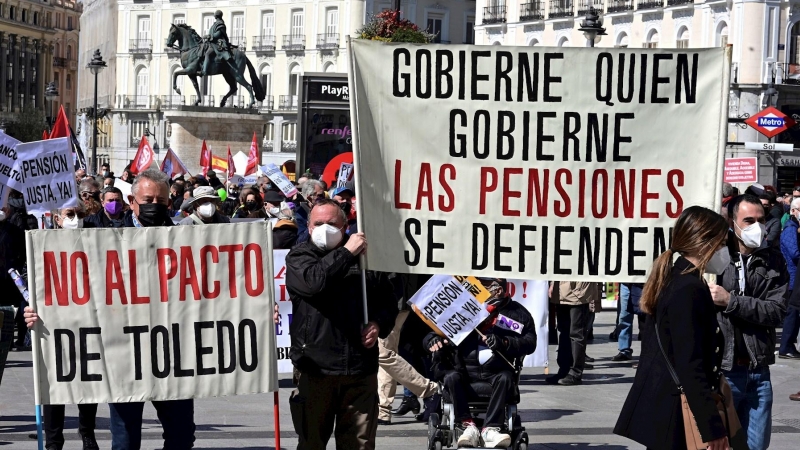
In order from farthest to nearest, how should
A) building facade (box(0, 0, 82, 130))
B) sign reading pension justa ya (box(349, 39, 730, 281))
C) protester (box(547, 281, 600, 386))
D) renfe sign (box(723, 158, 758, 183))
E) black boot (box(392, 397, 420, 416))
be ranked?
building facade (box(0, 0, 82, 130)), renfe sign (box(723, 158, 758, 183)), protester (box(547, 281, 600, 386)), black boot (box(392, 397, 420, 416)), sign reading pension justa ya (box(349, 39, 730, 281))

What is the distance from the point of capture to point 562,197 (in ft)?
23.2

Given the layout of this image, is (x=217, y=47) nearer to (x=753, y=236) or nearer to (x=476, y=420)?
(x=476, y=420)

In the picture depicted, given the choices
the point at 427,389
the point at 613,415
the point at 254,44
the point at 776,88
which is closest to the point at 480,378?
the point at 427,389

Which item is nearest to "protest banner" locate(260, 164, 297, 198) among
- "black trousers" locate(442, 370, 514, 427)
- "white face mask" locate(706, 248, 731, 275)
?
"black trousers" locate(442, 370, 514, 427)

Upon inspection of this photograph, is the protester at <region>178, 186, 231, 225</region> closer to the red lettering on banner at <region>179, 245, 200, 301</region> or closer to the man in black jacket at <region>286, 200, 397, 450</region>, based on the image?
the red lettering on banner at <region>179, 245, 200, 301</region>

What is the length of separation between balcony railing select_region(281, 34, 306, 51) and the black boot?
6885 cm

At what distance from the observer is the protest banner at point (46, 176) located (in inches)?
509

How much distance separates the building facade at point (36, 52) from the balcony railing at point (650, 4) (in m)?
75.9

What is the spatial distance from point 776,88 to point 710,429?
154ft

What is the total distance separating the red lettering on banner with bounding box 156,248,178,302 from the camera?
7.13 meters

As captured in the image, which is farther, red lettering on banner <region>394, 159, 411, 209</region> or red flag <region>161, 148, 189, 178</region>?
red flag <region>161, 148, 189, 178</region>

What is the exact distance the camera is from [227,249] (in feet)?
23.6

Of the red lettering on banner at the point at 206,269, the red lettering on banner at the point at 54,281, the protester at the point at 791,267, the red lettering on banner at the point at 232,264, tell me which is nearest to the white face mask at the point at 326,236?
the red lettering on banner at the point at 232,264

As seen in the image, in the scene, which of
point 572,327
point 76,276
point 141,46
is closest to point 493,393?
point 76,276
